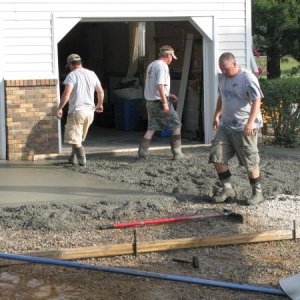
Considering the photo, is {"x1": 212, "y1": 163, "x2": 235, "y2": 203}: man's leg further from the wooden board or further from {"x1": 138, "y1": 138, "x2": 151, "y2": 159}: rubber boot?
{"x1": 138, "y1": 138, "x2": 151, "y2": 159}: rubber boot

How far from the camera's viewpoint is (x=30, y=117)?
1221 centimetres

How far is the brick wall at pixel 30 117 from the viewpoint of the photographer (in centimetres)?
1208

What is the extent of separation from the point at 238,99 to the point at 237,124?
0.93ft

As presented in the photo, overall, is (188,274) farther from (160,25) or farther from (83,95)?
(160,25)

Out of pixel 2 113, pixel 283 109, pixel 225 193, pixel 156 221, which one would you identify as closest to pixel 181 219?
pixel 156 221

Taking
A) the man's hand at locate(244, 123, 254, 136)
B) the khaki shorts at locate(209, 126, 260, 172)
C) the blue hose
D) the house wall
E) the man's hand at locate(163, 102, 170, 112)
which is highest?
the house wall

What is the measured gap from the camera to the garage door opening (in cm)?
1448

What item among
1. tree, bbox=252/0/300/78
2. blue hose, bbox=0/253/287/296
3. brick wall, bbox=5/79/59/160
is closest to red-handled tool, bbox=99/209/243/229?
blue hose, bbox=0/253/287/296

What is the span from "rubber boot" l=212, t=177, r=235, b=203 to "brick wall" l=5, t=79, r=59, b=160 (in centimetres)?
434

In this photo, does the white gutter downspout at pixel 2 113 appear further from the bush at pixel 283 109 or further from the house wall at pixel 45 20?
the bush at pixel 283 109

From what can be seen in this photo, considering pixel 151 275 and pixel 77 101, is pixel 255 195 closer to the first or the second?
pixel 151 275

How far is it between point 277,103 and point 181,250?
283 inches

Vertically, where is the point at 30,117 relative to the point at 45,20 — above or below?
below

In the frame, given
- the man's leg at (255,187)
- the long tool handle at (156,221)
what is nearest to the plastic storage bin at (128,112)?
the man's leg at (255,187)
